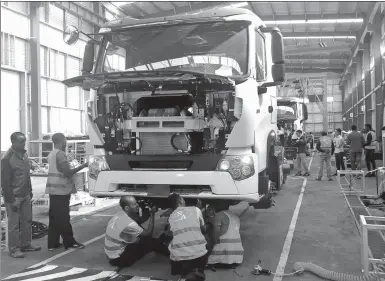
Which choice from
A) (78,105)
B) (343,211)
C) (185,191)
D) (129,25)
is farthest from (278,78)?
(78,105)

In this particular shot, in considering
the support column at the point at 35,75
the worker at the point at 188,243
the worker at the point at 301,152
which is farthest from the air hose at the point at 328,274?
the support column at the point at 35,75

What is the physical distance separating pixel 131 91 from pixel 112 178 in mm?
1150

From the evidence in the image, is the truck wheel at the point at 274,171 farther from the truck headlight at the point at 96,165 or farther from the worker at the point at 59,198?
the worker at the point at 59,198

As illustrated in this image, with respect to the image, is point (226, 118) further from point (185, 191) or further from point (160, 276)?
point (160, 276)

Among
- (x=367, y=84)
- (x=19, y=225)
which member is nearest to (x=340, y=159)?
(x=19, y=225)

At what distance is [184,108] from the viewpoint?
4.95m

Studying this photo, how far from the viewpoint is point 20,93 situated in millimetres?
16906

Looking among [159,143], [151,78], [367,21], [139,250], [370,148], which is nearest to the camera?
[151,78]

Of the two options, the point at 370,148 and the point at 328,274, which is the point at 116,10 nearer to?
the point at 370,148

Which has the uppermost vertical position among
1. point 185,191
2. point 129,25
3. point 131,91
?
point 129,25

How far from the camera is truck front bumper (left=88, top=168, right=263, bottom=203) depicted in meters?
4.53

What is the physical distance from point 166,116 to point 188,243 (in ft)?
5.24

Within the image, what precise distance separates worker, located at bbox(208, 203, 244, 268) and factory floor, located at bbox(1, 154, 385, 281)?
0.12m

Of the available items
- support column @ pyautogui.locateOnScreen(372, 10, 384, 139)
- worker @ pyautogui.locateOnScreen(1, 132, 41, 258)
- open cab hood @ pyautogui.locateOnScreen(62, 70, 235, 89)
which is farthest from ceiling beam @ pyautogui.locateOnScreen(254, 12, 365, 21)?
worker @ pyautogui.locateOnScreen(1, 132, 41, 258)
